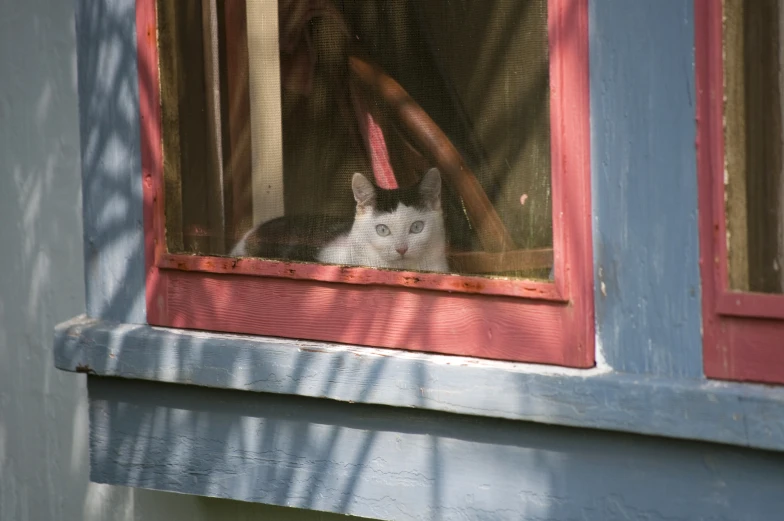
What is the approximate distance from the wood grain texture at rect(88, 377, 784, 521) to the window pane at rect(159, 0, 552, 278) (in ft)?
1.27

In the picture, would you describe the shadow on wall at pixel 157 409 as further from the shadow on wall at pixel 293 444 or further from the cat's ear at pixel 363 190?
the cat's ear at pixel 363 190

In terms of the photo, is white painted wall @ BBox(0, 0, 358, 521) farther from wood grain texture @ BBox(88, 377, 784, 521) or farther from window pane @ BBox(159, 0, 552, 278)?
window pane @ BBox(159, 0, 552, 278)

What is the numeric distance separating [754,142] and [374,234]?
937 mm

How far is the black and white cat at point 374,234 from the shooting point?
2.48 meters

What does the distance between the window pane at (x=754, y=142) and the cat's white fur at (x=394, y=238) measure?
0.68 metres

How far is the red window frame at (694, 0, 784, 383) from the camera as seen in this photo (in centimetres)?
204

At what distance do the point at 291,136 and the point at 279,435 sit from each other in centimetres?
77

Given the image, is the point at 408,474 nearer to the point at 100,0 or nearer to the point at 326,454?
the point at 326,454

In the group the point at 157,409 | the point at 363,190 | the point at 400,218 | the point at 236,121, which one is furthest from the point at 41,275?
the point at 400,218

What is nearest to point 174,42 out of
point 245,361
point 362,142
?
point 362,142

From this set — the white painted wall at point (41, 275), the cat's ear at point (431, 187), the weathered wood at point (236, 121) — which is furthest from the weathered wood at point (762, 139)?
the white painted wall at point (41, 275)

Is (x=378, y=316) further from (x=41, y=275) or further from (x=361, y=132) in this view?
(x=41, y=275)

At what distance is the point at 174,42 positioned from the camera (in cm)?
276

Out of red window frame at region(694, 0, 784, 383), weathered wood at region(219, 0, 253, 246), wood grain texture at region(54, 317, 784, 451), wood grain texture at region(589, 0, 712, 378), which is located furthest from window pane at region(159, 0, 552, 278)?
red window frame at region(694, 0, 784, 383)
